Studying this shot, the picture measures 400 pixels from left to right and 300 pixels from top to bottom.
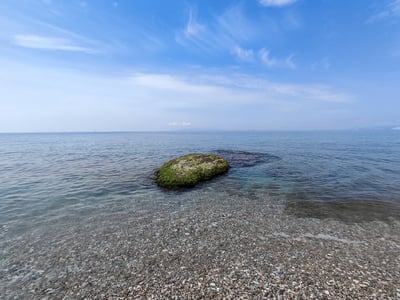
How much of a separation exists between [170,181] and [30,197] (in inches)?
420

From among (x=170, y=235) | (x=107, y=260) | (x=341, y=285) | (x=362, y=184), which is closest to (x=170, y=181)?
(x=170, y=235)

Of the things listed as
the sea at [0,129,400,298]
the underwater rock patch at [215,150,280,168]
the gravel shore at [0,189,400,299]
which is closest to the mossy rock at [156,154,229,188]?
the sea at [0,129,400,298]

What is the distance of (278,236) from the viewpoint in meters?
9.44

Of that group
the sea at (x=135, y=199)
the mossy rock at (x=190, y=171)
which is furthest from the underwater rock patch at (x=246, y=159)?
the sea at (x=135, y=199)

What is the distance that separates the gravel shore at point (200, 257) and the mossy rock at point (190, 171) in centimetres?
602

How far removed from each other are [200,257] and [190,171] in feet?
39.9

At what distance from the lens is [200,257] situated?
25.6ft

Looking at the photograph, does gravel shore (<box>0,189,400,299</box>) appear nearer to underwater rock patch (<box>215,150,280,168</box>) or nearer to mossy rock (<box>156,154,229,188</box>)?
mossy rock (<box>156,154,229,188</box>)

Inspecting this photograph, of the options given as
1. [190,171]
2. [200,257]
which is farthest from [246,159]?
[200,257]

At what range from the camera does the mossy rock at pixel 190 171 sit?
1819 cm

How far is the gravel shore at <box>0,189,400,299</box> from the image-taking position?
6.19 m

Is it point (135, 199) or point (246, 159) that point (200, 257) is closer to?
point (135, 199)

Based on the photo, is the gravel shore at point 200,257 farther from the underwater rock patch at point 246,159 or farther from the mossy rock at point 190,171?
the underwater rock patch at point 246,159

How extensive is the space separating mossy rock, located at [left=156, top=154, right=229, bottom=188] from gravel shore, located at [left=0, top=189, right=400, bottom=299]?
602cm
